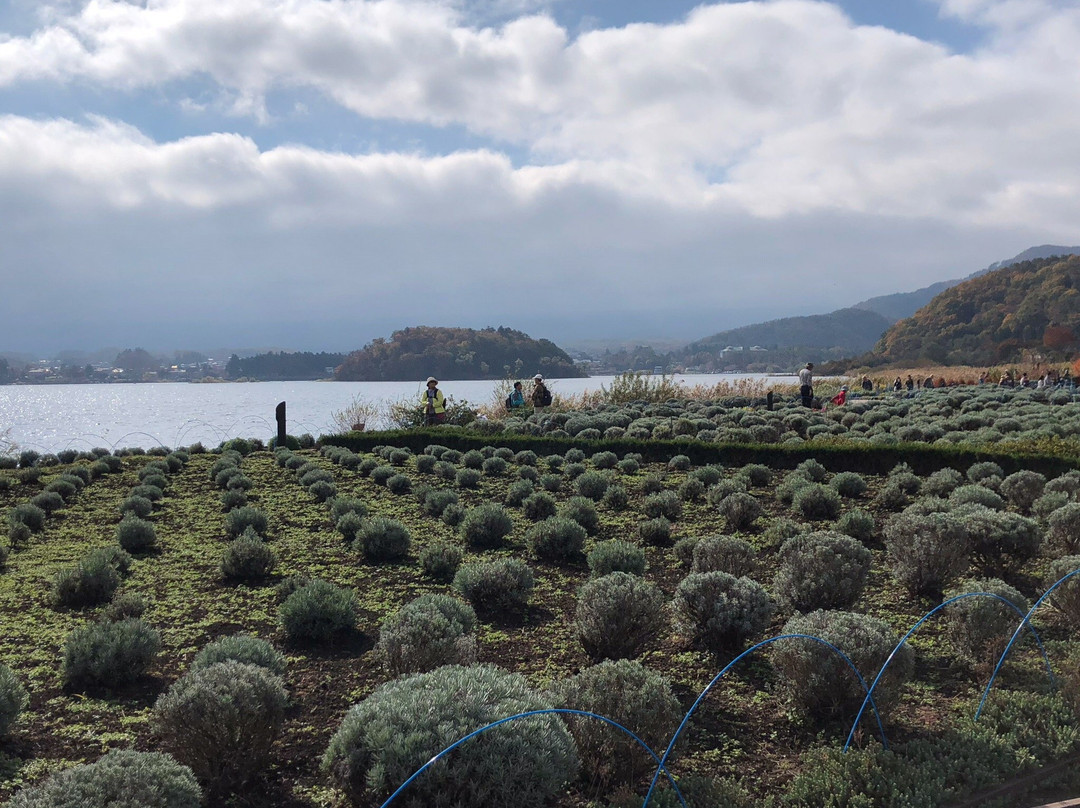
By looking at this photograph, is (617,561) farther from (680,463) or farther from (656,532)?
(680,463)

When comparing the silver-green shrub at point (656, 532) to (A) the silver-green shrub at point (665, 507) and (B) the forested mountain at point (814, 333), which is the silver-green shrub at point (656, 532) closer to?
(A) the silver-green shrub at point (665, 507)

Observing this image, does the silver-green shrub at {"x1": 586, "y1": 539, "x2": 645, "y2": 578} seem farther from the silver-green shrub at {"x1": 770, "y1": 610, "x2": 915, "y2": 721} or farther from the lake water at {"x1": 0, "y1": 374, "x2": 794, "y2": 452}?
the lake water at {"x1": 0, "y1": 374, "x2": 794, "y2": 452}

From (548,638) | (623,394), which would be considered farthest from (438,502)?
(623,394)

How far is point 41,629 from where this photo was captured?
647 cm

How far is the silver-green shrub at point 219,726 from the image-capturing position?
381cm

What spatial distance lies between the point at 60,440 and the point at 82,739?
63.6ft

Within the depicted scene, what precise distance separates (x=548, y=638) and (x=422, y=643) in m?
1.51

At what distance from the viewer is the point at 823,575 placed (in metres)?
6.28

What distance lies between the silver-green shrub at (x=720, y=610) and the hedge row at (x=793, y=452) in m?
8.97

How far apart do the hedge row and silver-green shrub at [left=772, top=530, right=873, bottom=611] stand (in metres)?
7.87

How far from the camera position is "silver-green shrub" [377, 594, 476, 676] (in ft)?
15.9

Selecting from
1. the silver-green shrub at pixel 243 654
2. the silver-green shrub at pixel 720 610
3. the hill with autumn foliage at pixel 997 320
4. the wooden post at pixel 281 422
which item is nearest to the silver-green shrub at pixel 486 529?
the silver-green shrub at pixel 720 610

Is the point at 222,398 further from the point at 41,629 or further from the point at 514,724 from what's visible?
the point at 514,724

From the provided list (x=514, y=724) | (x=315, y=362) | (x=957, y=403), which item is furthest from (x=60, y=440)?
(x=315, y=362)
